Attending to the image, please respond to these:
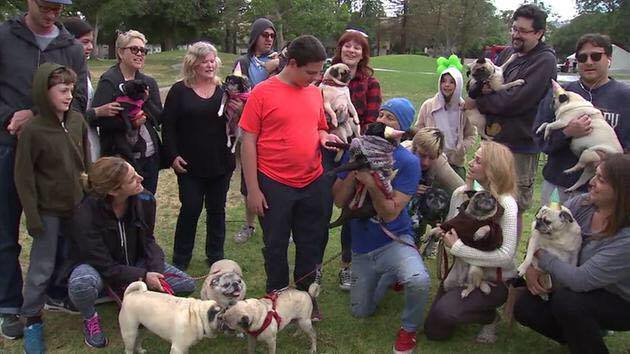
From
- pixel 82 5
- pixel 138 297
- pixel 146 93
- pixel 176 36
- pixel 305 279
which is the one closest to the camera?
pixel 138 297

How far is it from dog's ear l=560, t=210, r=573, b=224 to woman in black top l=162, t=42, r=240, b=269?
282 centimetres

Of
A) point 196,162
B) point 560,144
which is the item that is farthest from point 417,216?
point 196,162

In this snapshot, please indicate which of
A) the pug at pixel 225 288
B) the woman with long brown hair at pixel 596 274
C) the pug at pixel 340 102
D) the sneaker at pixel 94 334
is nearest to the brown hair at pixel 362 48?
the pug at pixel 340 102

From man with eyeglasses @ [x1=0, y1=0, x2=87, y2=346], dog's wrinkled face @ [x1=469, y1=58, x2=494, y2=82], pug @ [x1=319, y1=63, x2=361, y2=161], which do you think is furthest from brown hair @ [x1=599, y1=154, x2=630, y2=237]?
man with eyeglasses @ [x1=0, y1=0, x2=87, y2=346]

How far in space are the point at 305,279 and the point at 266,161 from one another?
99cm

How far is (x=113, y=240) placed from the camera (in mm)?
3887

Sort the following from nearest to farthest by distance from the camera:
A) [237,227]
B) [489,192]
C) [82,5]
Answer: [489,192] < [237,227] < [82,5]

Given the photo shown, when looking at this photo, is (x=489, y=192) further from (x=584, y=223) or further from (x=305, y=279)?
(x=305, y=279)

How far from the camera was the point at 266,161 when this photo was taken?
3857 mm

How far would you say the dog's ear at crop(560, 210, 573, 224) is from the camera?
349cm

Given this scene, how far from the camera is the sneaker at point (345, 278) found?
4.88 metres

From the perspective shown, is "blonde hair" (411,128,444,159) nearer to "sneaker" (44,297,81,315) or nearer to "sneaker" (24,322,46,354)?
"sneaker" (44,297,81,315)

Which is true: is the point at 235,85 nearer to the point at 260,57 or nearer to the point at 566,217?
the point at 260,57

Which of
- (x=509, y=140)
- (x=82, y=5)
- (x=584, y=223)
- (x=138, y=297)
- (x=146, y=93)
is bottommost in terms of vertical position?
(x=138, y=297)
